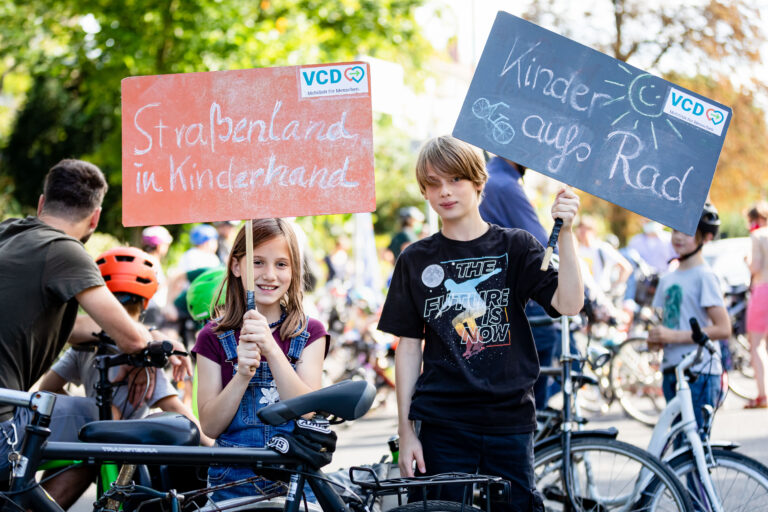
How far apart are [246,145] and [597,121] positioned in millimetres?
1304

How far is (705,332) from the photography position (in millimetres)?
4750

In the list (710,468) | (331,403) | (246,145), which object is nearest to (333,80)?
(246,145)

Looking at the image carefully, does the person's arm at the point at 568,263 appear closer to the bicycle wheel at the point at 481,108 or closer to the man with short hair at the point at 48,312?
the bicycle wheel at the point at 481,108

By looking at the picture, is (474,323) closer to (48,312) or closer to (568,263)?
(568,263)

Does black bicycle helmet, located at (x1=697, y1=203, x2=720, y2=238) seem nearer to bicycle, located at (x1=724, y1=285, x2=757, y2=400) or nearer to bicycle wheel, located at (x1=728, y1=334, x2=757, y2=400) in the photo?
bicycle wheel, located at (x1=728, y1=334, x2=757, y2=400)

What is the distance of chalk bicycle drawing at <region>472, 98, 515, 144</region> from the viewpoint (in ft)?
10.9

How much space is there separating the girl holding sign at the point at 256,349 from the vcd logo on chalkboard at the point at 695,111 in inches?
59.2

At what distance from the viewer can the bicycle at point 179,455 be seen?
2.27 metres

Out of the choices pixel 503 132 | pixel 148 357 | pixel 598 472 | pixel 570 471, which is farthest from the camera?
pixel 598 472

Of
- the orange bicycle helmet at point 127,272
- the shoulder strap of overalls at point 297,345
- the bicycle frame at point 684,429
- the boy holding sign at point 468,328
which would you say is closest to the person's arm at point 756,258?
the bicycle frame at point 684,429

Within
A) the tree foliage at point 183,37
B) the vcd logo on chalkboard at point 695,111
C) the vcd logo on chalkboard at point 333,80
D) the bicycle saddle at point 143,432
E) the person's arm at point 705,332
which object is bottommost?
the bicycle saddle at point 143,432

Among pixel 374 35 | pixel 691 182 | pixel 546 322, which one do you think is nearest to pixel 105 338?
pixel 546 322

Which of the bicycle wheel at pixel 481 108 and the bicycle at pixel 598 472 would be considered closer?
the bicycle wheel at pixel 481 108

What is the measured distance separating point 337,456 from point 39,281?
13.3ft
